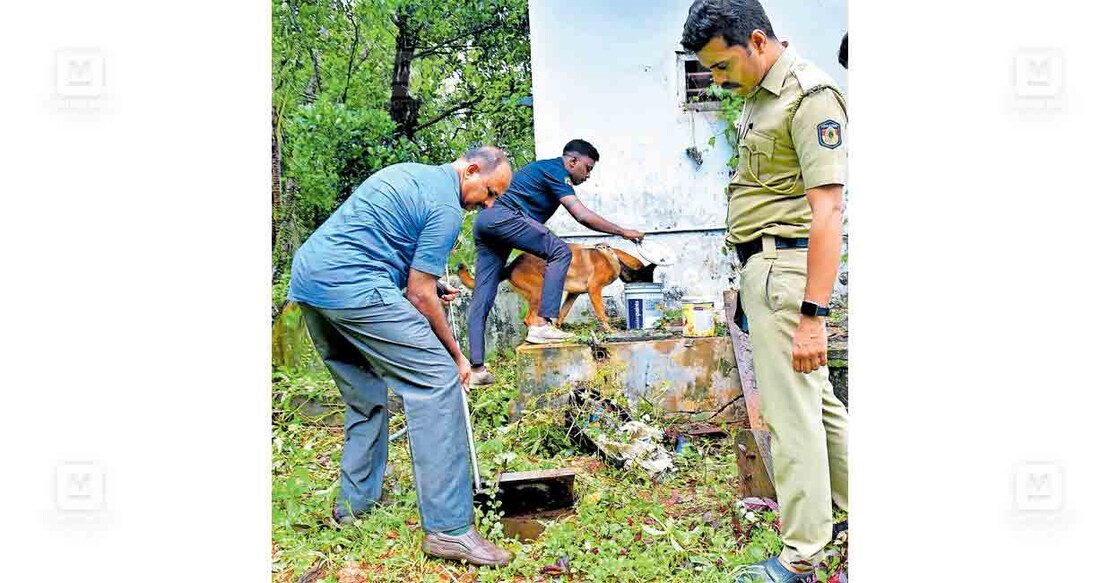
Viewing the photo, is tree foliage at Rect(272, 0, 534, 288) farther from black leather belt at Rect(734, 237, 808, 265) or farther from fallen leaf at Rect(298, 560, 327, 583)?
black leather belt at Rect(734, 237, 808, 265)

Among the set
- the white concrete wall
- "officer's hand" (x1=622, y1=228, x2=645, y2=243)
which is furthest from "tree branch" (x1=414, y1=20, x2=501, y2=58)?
"officer's hand" (x1=622, y1=228, x2=645, y2=243)

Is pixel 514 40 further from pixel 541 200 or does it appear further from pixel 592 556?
pixel 592 556

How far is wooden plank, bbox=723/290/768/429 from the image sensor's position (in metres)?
3.66

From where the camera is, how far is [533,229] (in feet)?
13.5

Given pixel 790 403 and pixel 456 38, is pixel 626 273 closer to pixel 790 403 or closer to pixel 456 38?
pixel 456 38

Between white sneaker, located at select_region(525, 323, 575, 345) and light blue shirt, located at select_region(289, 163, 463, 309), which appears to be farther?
white sneaker, located at select_region(525, 323, 575, 345)

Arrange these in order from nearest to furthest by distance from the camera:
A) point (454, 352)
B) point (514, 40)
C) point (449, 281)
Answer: point (454, 352) < point (514, 40) < point (449, 281)

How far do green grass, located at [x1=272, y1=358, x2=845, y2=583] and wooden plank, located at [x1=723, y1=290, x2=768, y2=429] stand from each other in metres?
0.22

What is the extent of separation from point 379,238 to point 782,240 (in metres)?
1.25

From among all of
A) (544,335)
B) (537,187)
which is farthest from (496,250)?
(544,335)
